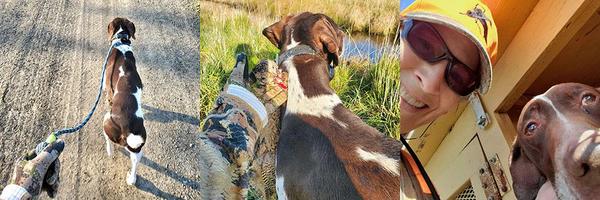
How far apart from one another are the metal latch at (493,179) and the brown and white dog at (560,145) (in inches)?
2.1

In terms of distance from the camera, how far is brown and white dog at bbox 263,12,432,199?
1104 mm

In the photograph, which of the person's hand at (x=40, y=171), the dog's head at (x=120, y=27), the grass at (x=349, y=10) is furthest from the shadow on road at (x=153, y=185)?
the grass at (x=349, y=10)

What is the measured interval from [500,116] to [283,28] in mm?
394

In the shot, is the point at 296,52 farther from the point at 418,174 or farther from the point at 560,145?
the point at 560,145

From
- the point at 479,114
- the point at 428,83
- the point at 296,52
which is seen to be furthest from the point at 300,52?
the point at 479,114

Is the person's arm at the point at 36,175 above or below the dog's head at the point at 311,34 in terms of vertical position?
below

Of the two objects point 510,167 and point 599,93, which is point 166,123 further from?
Result: point 599,93

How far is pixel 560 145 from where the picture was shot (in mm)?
979

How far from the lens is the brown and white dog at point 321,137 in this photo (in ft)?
3.62

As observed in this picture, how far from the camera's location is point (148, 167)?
1175 mm

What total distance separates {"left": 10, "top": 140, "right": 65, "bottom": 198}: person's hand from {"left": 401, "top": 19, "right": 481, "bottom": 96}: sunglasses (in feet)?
1.96

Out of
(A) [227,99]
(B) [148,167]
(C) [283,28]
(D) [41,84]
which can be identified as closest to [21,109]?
(D) [41,84]

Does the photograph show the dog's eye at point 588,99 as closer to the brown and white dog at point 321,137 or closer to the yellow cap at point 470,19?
the yellow cap at point 470,19

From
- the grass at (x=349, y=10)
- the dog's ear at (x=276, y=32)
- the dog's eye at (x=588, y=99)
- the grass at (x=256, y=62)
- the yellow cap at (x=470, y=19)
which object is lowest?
the grass at (x=256, y=62)
